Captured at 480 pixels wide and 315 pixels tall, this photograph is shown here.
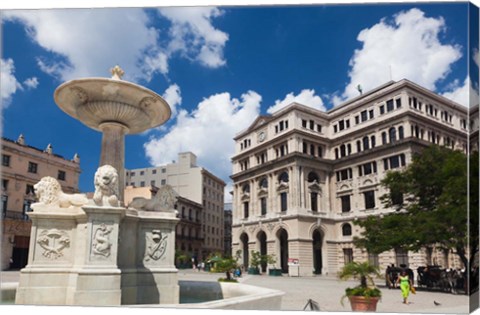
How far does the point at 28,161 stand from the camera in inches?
1179

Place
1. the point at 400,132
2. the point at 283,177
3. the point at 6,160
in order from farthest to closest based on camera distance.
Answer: the point at 283,177 → the point at 400,132 → the point at 6,160

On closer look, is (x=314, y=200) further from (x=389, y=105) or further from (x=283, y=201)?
(x=389, y=105)

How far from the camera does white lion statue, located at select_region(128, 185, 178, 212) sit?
8273mm

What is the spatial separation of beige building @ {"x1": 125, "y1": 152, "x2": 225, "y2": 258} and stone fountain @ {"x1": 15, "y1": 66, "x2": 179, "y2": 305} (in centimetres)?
4402

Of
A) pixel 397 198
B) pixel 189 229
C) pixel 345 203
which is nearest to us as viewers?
pixel 397 198

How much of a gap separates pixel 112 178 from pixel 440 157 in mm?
12899

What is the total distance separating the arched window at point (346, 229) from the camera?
35.8 m

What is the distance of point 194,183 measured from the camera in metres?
53.6

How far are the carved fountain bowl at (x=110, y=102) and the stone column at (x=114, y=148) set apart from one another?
12 centimetres

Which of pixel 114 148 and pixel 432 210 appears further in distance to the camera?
pixel 432 210

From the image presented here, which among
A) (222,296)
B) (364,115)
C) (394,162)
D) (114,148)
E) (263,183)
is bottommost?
(222,296)

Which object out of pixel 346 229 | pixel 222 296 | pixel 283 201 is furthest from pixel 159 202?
pixel 283 201

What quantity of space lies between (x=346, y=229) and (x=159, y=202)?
2986 cm

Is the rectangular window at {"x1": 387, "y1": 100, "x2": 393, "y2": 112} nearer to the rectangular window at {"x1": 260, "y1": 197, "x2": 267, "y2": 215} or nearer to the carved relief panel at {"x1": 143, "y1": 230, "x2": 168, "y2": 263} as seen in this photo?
the rectangular window at {"x1": 260, "y1": 197, "x2": 267, "y2": 215}
